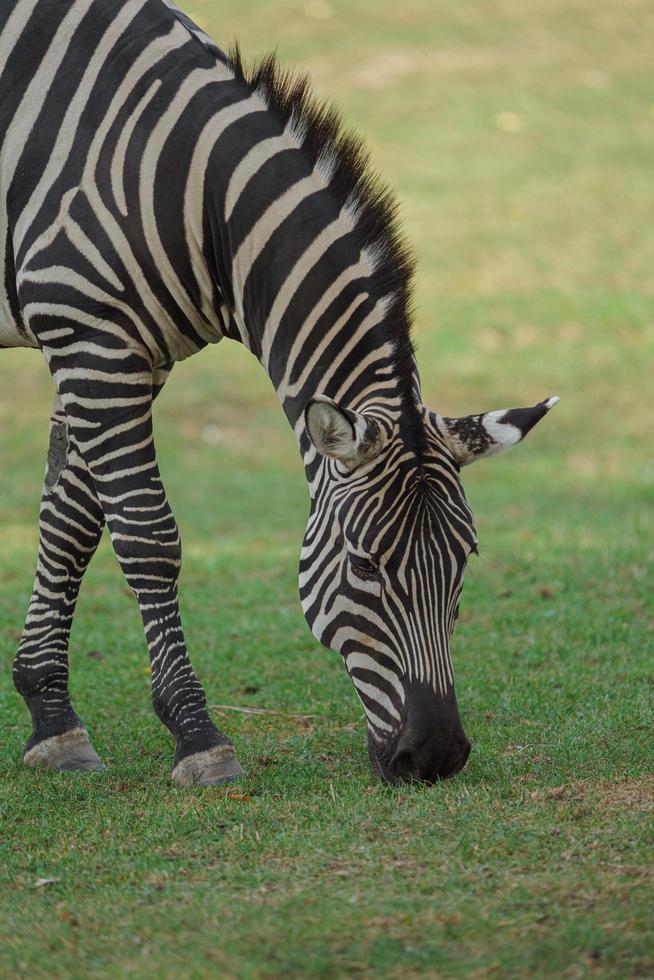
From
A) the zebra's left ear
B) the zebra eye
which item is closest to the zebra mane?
the zebra's left ear

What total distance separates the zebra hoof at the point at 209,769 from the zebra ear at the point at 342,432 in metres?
1.48

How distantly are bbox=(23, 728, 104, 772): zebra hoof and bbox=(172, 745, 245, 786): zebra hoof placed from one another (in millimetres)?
583

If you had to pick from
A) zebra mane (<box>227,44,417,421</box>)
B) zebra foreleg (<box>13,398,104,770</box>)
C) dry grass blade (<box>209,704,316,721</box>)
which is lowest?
dry grass blade (<box>209,704,316,721</box>)

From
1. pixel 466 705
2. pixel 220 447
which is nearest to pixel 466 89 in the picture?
pixel 220 447

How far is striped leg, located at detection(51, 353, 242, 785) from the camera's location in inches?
218

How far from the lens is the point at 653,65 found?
26797mm

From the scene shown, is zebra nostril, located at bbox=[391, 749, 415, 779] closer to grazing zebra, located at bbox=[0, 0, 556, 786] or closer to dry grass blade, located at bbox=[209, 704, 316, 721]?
grazing zebra, located at bbox=[0, 0, 556, 786]

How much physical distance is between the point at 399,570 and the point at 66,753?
2102 millimetres

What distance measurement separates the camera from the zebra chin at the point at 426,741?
4805 mm

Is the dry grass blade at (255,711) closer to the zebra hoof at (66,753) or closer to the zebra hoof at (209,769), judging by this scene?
the zebra hoof at (66,753)

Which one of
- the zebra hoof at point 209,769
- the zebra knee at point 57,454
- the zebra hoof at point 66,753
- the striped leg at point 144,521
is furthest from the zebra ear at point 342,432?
the zebra hoof at point 66,753

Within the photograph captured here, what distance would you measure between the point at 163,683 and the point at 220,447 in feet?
35.4

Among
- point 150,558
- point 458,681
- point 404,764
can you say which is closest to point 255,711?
point 458,681

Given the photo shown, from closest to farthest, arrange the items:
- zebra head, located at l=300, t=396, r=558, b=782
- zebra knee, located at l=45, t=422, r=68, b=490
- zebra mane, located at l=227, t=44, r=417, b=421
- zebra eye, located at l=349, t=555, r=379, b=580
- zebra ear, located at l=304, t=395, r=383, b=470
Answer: zebra ear, located at l=304, t=395, r=383, b=470 < zebra head, located at l=300, t=396, r=558, b=782 < zebra eye, located at l=349, t=555, r=379, b=580 < zebra mane, located at l=227, t=44, r=417, b=421 < zebra knee, located at l=45, t=422, r=68, b=490
